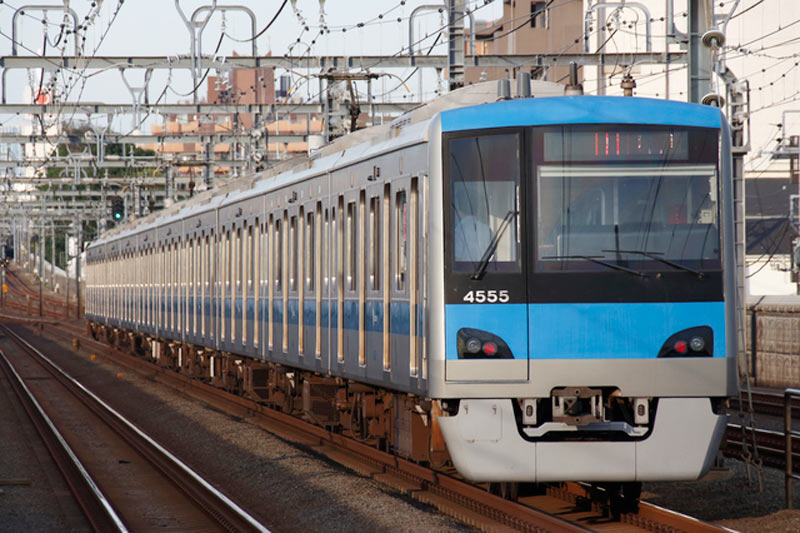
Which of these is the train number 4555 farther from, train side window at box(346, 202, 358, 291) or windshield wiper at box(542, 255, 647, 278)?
train side window at box(346, 202, 358, 291)

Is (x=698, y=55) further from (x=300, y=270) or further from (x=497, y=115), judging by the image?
(x=300, y=270)

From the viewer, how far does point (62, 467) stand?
1566 centimetres

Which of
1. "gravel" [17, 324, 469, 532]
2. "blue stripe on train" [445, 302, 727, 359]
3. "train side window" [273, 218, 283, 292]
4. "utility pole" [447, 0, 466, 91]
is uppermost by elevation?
"utility pole" [447, 0, 466, 91]

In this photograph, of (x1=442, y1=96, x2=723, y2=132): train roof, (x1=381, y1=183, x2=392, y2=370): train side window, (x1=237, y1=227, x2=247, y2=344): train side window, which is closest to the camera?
(x1=442, y1=96, x2=723, y2=132): train roof

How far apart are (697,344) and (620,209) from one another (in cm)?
112

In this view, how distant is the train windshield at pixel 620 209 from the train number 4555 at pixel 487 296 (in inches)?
13.9

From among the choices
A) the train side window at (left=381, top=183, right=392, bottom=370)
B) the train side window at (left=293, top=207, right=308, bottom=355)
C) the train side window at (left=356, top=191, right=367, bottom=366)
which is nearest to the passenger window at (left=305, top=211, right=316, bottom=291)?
the train side window at (left=293, top=207, right=308, bottom=355)

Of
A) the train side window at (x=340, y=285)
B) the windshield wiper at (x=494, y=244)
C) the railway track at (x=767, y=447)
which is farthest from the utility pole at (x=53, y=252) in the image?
the windshield wiper at (x=494, y=244)

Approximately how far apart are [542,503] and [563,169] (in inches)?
115

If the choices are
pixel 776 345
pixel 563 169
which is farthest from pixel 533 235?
pixel 776 345

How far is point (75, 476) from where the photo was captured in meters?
14.8

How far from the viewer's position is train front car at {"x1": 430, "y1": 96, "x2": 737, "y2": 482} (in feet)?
31.1

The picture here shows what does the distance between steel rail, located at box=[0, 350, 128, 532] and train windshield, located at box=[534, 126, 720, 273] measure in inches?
179

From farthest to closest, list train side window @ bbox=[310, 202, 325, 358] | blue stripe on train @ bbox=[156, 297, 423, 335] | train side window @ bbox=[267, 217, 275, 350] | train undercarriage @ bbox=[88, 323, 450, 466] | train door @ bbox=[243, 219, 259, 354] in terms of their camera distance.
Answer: train door @ bbox=[243, 219, 259, 354] < train side window @ bbox=[267, 217, 275, 350] < train side window @ bbox=[310, 202, 325, 358] < train undercarriage @ bbox=[88, 323, 450, 466] < blue stripe on train @ bbox=[156, 297, 423, 335]
